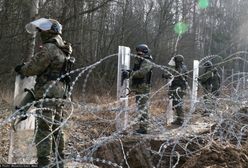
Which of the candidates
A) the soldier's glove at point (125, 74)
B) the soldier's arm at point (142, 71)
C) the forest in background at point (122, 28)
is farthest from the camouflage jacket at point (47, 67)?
the forest in background at point (122, 28)

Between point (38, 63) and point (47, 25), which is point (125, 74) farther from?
point (38, 63)

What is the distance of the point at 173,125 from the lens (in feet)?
32.0

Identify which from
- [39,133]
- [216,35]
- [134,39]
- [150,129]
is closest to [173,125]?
[150,129]

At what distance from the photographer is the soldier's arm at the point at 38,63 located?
443cm

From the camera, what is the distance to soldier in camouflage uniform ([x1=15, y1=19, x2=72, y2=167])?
175 inches

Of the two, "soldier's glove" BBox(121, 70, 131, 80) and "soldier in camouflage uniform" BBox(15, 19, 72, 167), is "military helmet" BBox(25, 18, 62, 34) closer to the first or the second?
"soldier in camouflage uniform" BBox(15, 19, 72, 167)

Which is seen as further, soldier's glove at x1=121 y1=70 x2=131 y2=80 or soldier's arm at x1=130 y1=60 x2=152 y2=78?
soldier's glove at x1=121 y1=70 x2=131 y2=80

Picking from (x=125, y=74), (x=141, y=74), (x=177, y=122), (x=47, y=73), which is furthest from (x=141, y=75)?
(x=47, y=73)

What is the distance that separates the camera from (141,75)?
7.49 meters

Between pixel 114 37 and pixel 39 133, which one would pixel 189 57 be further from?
pixel 39 133

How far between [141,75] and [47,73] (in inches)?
123

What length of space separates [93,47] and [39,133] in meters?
17.2

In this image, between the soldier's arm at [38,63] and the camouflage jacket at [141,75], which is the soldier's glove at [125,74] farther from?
the soldier's arm at [38,63]

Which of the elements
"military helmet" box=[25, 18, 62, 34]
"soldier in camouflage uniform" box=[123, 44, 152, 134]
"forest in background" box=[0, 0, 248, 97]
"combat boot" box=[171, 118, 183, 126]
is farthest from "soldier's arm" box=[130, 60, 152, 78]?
"military helmet" box=[25, 18, 62, 34]
